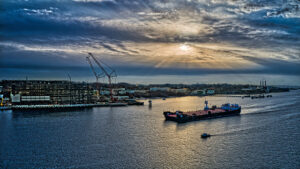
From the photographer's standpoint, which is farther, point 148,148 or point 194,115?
point 194,115

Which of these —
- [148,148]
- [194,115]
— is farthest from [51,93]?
[148,148]

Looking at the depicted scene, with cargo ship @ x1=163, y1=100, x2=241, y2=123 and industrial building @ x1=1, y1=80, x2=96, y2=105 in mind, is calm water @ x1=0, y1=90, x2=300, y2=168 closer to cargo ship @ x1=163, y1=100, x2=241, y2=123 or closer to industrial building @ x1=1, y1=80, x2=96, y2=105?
cargo ship @ x1=163, y1=100, x2=241, y2=123

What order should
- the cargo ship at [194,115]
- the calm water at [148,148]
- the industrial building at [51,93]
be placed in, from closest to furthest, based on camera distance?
the calm water at [148,148]
the cargo ship at [194,115]
the industrial building at [51,93]

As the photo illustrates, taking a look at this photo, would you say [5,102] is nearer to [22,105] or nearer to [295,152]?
[22,105]

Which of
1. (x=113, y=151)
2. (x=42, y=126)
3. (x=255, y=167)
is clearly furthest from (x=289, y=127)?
(x=42, y=126)

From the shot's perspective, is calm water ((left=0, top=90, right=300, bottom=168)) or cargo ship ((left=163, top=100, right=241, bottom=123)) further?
cargo ship ((left=163, top=100, right=241, bottom=123))

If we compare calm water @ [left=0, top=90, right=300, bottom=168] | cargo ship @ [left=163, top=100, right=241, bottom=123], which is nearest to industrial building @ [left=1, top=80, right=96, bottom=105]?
calm water @ [left=0, top=90, right=300, bottom=168]

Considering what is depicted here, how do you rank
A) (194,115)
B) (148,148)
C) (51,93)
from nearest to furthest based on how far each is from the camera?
(148,148) < (194,115) < (51,93)

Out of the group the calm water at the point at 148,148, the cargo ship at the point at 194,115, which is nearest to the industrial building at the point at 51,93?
the calm water at the point at 148,148

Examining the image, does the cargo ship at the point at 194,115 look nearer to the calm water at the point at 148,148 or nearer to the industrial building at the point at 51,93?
the calm water at the point at 148,148

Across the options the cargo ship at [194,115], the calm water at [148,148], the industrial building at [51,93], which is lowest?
the calm water at [148,148]

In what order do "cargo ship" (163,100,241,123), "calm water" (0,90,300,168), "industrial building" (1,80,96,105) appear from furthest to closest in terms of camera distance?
"industrial building" (1,80,96,105) < "cargo ship" (163,100,241,123) < "calm water" (0,90,300,168)

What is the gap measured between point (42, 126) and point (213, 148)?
702 inches

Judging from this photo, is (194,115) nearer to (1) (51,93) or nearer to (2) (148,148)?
(2) (148,148)
